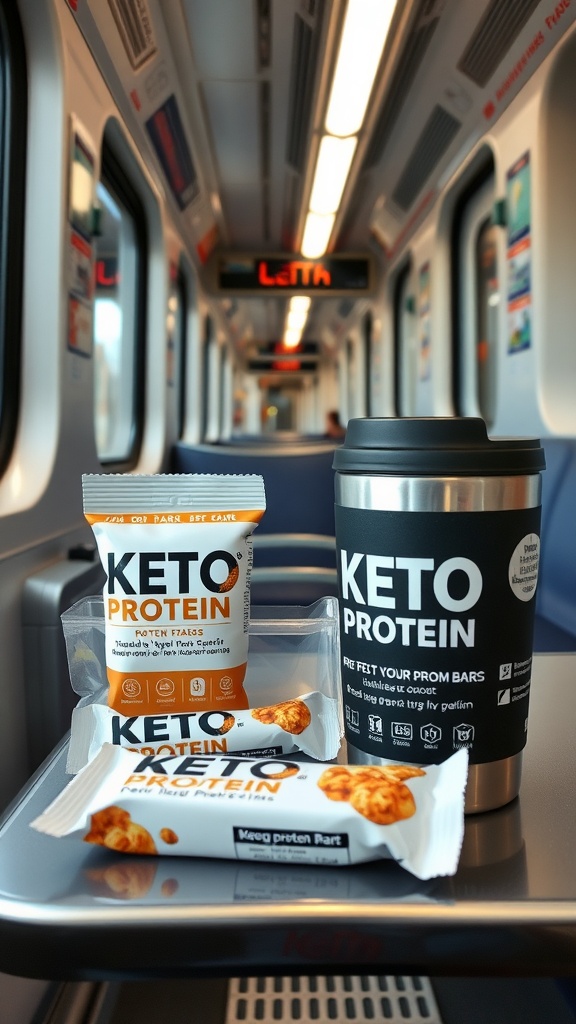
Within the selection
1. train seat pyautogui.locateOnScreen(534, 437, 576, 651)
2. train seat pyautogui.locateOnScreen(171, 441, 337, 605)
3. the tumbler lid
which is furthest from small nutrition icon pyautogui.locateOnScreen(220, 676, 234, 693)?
train seat pyautogui.locateOnScreen(171, 441, 337, 605)

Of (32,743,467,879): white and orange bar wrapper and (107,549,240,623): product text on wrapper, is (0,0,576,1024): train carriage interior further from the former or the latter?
(107,549,240,623): product text on wrapper

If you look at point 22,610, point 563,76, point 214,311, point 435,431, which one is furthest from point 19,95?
point 214,311

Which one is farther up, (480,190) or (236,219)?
(236,219)

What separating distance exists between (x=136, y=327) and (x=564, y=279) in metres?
2.31

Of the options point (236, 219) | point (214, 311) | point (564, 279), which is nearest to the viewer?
point (564, 279)

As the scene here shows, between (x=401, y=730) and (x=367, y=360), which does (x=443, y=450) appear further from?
(x=367, y=360)

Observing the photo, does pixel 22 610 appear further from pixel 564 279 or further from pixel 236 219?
pixel 236 219

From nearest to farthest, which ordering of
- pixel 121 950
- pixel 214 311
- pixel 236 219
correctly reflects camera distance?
pixel 121 950
pixel 236 219
pixel 214 311

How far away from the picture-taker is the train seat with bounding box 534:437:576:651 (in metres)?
2.21

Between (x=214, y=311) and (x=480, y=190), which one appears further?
(x=214, y=311)

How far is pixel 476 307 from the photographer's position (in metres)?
4.49

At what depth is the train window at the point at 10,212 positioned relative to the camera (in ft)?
6.82

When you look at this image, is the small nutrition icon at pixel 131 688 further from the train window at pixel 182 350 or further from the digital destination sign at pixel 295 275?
the digital destination sign at pixel 295 275

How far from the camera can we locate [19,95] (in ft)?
6.90
